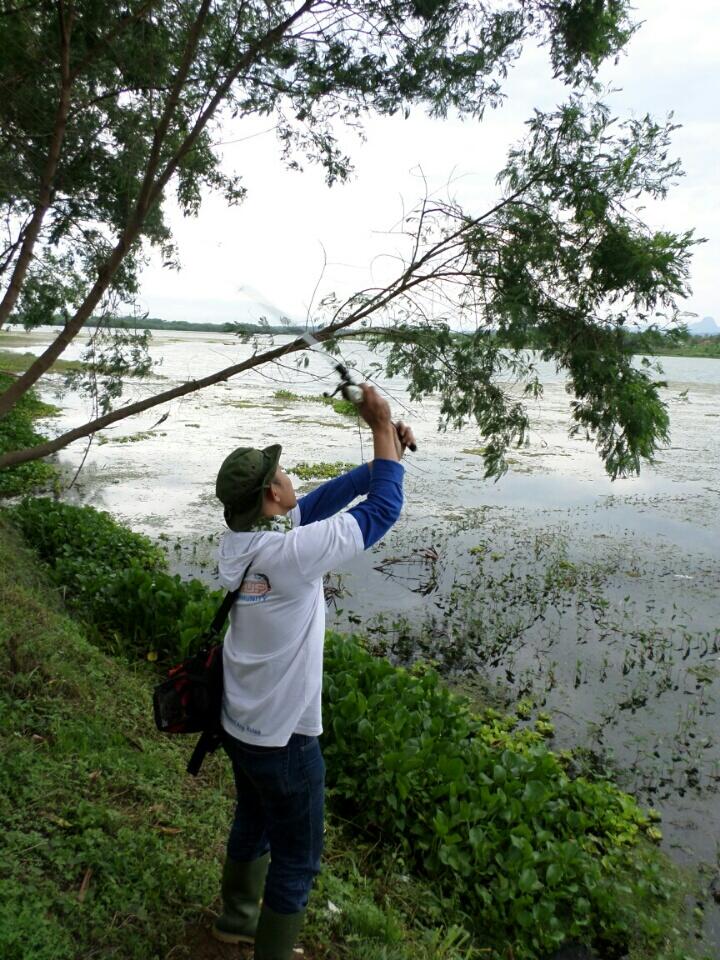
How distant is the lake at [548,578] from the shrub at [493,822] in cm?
61

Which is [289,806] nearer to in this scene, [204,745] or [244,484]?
[204,745]

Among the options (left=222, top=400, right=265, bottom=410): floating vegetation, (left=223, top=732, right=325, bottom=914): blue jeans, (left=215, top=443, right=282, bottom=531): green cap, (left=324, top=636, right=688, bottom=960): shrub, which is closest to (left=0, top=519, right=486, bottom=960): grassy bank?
(left=324, top=636, right=688, bottom=960): shrub

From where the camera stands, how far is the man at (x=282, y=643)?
8.02 ft

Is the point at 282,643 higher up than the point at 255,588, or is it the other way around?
the point at 255,588

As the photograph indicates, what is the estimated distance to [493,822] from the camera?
14.7ft

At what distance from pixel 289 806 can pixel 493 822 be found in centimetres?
246

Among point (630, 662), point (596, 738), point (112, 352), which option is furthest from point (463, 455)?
point (112, 352)

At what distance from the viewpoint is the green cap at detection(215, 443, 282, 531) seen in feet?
8.29

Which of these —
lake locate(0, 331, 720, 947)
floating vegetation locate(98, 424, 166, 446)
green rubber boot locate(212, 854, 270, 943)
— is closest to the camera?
green rubber boot locate(212, 854, 270, 943)

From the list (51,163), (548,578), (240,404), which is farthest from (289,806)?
(240,404)

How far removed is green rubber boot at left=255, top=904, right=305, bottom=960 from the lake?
89.3 inches

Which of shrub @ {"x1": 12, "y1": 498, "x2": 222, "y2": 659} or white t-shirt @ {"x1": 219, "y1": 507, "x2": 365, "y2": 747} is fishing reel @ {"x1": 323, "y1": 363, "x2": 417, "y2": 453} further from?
shrub @ {"x1": 12, "y1": 498, "x2": 222, "y2": 659}

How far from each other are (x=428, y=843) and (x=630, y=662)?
4471mm

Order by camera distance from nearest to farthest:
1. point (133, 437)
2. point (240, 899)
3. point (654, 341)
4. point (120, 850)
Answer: point (240, 899) → point (120, 850) → point (654, 341) → point (133, 437)
